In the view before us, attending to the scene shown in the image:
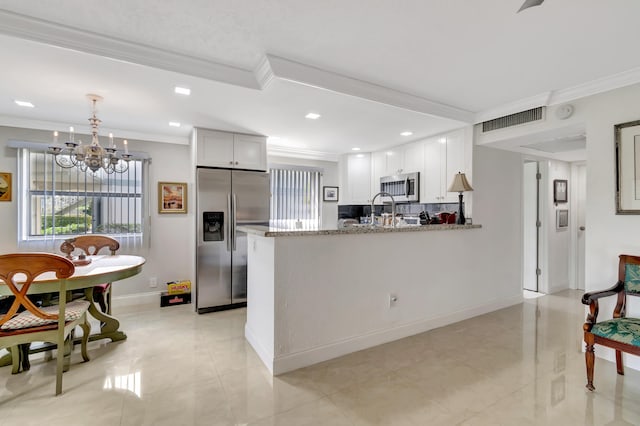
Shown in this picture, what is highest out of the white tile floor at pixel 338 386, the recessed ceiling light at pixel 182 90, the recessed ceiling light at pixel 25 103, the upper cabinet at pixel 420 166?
the recessed ceiling light at pixel 25 103

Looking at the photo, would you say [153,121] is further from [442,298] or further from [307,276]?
[442,298]


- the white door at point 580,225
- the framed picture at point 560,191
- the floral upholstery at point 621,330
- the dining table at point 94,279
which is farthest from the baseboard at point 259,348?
the white door at point 580,225

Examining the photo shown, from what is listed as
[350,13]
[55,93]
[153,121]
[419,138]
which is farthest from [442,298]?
[55,93]

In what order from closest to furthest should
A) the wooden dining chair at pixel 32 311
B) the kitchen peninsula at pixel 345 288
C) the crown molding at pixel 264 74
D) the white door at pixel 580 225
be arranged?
the wooden dining chair at pixel 32 311 → the crown molding at pixel 264 74 → the kitchen peninsula at pixel 345 288 → the white door at pixel 580 225

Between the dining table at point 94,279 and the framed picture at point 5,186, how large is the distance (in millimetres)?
1405

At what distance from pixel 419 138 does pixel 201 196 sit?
10.1 ft

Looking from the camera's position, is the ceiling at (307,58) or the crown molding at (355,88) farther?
the crown molding at (355,88)

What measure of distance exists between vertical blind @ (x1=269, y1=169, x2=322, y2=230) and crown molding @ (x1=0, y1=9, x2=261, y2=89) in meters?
2.57

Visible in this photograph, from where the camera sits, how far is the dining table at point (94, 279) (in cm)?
215

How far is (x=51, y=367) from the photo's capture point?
93.2 inches

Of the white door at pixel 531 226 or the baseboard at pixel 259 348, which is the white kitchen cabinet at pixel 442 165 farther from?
the baseboard at pixel 259 348

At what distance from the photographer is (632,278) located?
232 centimetres

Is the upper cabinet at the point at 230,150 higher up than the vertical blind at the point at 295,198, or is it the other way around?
the upper cabinet at the point at 230,150

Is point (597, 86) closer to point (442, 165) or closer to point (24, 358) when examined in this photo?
point (442, 165)
